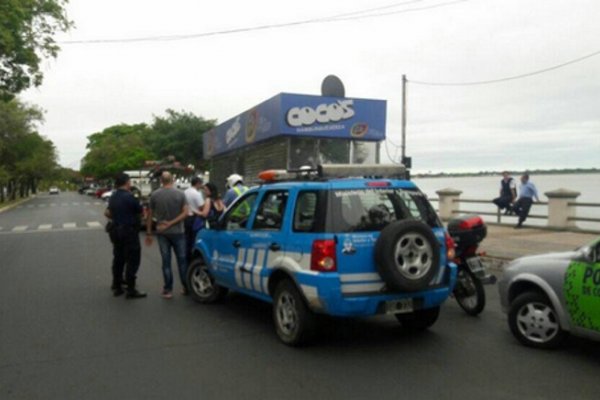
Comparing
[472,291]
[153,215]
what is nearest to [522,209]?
[472,291]

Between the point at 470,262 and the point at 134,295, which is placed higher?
the point at 470,262

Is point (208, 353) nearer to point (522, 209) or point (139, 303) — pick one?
point (139, 303)

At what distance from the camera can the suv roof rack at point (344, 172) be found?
576 cm

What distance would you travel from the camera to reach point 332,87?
17391 millimetres

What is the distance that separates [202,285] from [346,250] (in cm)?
327

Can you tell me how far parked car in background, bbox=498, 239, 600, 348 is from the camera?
15.8 feet

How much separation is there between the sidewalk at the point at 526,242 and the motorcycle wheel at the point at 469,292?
4288 mm

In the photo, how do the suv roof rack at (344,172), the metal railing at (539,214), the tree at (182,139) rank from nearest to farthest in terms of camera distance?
the suv roof rack at (344,172), the metal railing at (539,214), the tree at (182,139)

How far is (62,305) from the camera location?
772 cm

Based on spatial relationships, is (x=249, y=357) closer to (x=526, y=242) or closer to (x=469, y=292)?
(x=469, y=292)

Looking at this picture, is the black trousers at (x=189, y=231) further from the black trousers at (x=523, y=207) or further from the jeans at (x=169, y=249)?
the black trousers at (x=523, y=207)

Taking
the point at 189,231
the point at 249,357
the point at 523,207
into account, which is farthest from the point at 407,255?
the point at 523,207

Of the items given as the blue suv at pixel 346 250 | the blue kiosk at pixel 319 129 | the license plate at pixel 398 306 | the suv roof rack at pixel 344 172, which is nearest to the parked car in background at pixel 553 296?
the blue suv at pixel 346 250

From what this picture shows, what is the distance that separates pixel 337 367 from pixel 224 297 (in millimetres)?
3395
